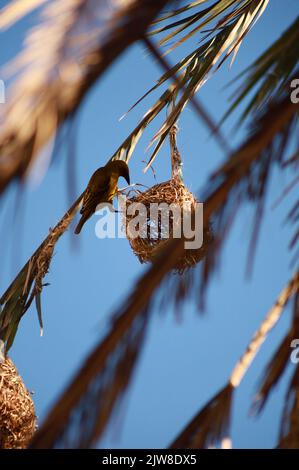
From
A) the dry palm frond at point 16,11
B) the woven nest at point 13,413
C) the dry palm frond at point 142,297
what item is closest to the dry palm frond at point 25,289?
the woven nest at point 13,413

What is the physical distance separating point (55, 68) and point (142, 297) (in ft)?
1.02

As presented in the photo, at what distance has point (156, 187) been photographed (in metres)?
2.77

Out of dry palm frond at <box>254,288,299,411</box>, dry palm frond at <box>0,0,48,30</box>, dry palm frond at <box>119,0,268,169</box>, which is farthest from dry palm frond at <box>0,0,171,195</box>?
dry palm frond at <box>119,0,268,169</box>

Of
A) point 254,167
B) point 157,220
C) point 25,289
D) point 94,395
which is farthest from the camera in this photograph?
point 157,220

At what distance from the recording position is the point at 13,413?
2344 mm

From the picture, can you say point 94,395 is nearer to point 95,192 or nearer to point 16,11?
point 16,11

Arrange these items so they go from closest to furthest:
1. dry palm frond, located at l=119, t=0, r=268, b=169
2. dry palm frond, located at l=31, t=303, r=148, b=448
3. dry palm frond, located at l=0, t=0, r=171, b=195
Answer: dry palm frond, located at l=0, t=0, r=171, b=195, dry palm frond, located at l=31, t=303, r=148, b=448, dry palm frond, located at l=119, t=0, r=268, b=169

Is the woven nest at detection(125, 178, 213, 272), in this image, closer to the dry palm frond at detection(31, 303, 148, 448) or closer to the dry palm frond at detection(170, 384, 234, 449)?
the dry palm frond at detection(170, 384, 234, 449)

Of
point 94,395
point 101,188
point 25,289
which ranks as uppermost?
point 101,188

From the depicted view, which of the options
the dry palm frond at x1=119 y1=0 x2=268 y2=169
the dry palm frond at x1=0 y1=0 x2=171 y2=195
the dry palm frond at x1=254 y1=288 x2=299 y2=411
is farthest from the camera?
the dry palm frond at x1=119 y1=0 x2=268 y2=169

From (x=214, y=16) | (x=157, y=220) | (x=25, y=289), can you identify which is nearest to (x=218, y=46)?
(x=214, y=16)

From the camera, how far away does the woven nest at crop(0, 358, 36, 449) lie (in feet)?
7.66

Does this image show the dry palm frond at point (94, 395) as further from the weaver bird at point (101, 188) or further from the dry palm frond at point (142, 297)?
the weaver bird at point (101, 188)

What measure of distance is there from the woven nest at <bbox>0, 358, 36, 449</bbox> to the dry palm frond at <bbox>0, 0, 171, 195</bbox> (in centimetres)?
179
